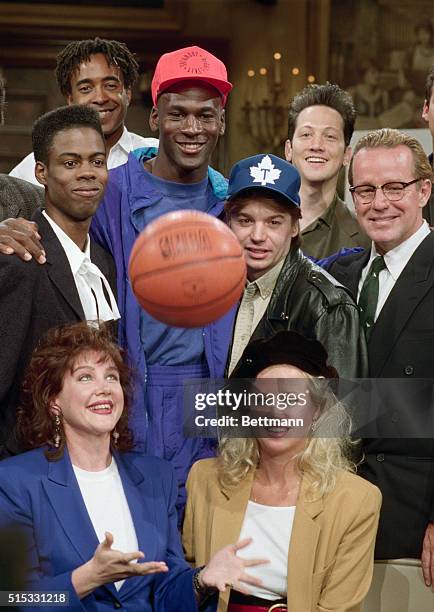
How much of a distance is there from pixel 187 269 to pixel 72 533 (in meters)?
0.55

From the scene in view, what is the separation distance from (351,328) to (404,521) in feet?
1.42

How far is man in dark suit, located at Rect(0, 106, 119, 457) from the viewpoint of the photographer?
7.41 ft

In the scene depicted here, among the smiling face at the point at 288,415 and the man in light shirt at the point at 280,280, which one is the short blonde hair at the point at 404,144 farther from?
the smiling face at the point at 288,415

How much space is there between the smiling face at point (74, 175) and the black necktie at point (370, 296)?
2.07 feet

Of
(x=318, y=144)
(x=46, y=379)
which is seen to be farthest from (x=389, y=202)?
(x=46, y=379)

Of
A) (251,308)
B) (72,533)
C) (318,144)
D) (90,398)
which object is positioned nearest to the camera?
(72,533)

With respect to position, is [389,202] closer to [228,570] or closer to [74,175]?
[74,175]

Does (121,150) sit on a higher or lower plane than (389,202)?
higher

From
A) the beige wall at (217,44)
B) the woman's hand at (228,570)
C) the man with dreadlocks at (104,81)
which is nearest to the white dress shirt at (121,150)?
the man with dreadlocks at (104,81)

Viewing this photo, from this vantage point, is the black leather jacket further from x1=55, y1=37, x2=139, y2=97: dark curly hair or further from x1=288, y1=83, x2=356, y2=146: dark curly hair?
x1=55, y1=37, x2=139, y2=97: dark curly hair

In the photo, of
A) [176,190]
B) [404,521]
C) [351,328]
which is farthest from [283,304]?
[404,521]

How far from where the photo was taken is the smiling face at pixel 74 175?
2.41 metres

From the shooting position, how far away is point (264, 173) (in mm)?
2453

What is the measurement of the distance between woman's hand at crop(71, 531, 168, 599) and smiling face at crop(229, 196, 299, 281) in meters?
0.71
